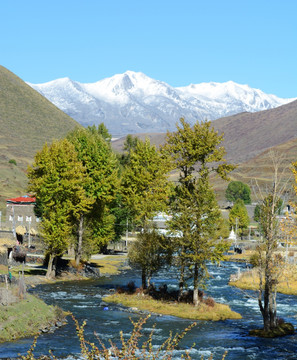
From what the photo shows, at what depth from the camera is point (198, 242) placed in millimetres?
49344

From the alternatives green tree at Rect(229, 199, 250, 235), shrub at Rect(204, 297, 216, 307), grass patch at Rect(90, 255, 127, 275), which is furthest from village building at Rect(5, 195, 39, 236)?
shrub at Rect(204, 297, 216, 307)

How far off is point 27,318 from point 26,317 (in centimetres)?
14

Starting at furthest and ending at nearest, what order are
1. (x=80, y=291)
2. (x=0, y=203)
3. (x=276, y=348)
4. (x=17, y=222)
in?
(x=0, y=203)
(x=17, y=222)
(x=80, y=291)
(x=276, y=348)

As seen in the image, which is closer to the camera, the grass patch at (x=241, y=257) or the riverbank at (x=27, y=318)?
the riverbank at (x=27, y=318)

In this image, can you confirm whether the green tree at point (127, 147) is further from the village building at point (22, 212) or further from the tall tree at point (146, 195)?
the tall tree at point (146, 195)

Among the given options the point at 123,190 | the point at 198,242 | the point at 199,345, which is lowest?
the point at 199,345

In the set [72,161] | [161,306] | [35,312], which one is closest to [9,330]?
[35,312]

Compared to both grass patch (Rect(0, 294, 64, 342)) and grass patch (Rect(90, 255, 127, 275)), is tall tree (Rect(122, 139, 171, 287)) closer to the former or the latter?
grass patch (Rect(0, 294, 64, 342))

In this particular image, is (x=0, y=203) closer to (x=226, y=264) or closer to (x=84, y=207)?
(x=226, y=264)

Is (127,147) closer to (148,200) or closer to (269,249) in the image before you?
(148,200)

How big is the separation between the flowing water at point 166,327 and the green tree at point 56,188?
5.30 m

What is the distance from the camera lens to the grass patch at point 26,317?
123 ft

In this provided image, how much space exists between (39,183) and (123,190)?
9475mm

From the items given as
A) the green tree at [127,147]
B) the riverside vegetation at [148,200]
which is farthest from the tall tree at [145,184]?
the green tree at [127,147]
